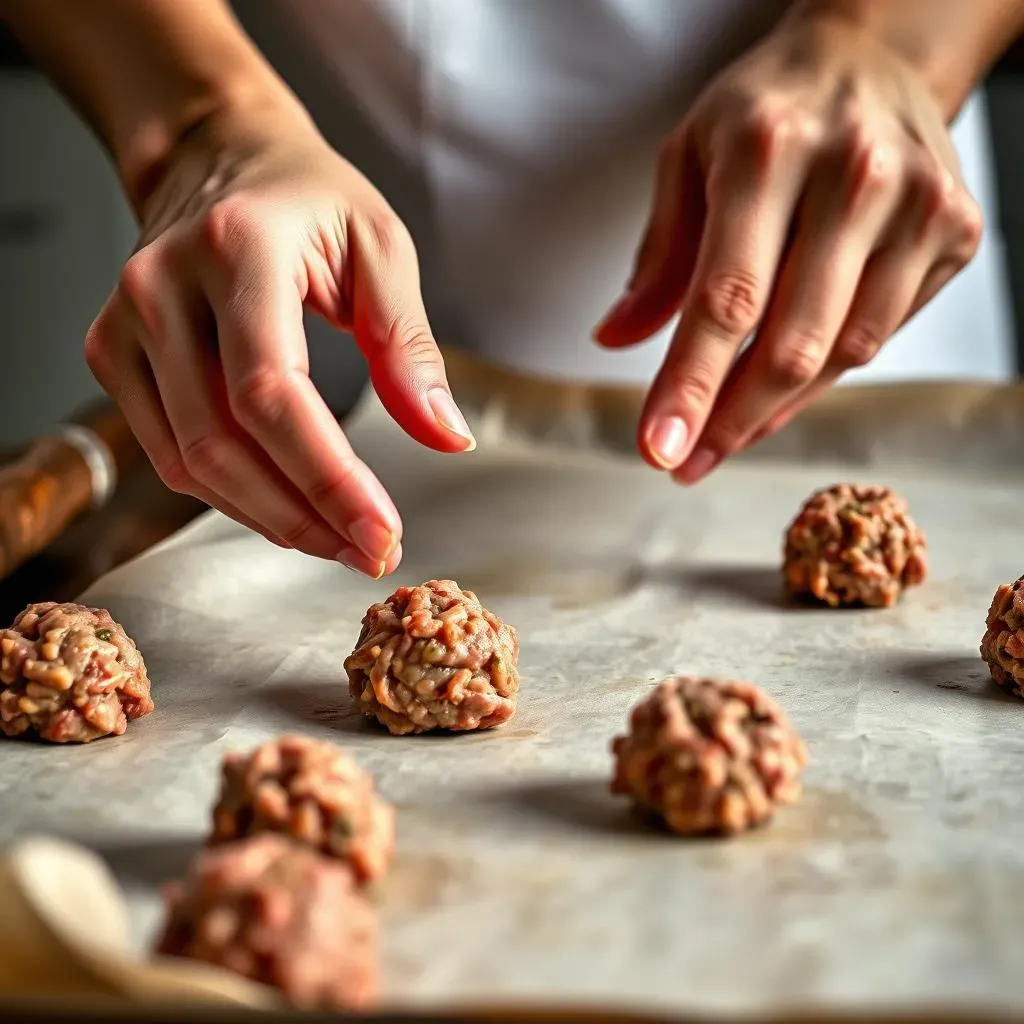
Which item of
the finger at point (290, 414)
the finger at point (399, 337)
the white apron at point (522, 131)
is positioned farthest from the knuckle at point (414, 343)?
the white apron at point (522, 131)

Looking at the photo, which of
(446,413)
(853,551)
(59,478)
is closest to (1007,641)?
(853,551)

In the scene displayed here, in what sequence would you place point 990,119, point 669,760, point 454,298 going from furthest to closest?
1. point 990,119
2. point 454,298
3. point 669,760

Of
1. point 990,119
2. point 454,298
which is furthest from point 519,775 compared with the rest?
point 990,119

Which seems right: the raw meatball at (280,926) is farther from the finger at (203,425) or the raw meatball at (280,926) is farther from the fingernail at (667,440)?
the fingernail at (667,440)

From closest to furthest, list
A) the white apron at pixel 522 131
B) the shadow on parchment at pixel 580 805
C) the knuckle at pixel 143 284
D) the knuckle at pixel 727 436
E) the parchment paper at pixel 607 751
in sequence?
the parchment paper at pixel 607 751 < the shadow on parchment at pixel 580 805 < the knuckle at pixel 143 284 < the knuckle at pixel 727 436 < the white apron at pixel 522 131

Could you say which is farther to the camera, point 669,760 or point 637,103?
point 637,103

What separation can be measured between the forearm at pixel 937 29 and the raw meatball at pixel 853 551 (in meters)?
0.66

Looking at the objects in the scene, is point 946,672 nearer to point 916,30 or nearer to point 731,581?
point 731,581

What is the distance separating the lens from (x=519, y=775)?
138 cm

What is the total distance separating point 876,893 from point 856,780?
248mm

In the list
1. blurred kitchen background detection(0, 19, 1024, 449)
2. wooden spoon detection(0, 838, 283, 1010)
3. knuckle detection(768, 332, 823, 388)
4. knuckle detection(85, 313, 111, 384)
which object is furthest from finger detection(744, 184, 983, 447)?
blurred kitchen background detection(0, 19, 1024, 449)

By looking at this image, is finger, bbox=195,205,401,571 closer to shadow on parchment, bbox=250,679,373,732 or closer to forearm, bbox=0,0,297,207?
shadow on parchment, bbox=250,679,373,732

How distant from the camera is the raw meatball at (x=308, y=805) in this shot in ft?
A: 3.72

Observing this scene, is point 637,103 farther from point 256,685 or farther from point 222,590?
point 256,685
